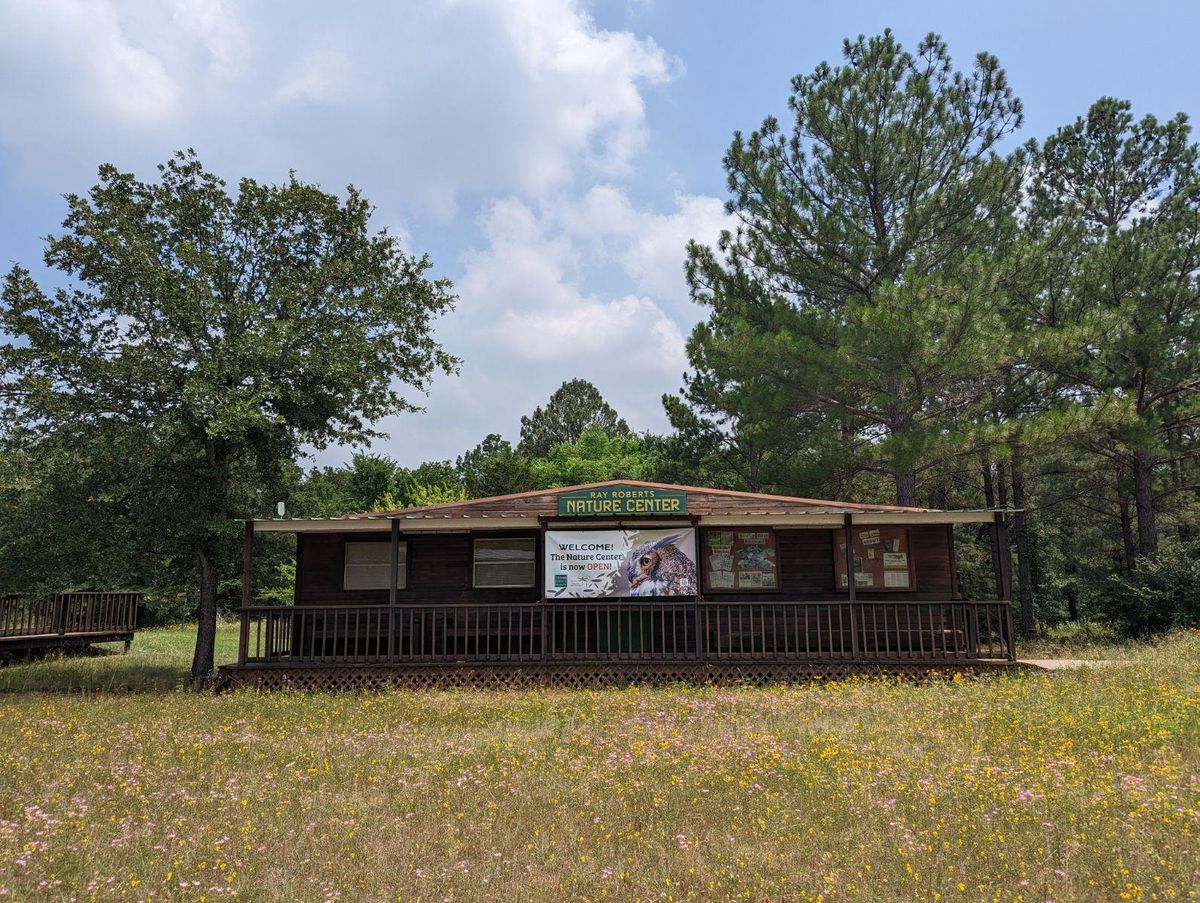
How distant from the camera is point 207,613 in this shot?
54.8 feet

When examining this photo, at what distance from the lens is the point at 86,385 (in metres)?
15.4

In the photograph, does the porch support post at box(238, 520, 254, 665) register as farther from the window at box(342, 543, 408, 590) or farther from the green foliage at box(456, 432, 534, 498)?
the green foliage at box(456, 432, 534, 498)

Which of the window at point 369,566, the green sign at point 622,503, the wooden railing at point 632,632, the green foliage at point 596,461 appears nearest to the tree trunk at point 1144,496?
the wooden railing at point 632,632

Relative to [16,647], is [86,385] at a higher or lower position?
higher

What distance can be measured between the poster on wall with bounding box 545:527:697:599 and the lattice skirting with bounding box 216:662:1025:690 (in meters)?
1.27

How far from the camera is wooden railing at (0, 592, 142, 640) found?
19047 millimetres

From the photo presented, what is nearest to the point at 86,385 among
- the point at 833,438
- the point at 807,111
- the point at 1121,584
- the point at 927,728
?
the point at 927,728

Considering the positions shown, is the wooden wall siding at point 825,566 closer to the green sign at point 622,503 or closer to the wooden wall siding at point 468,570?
the wooden wall siding at point 468,570

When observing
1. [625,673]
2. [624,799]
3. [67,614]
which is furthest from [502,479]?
[624,799]

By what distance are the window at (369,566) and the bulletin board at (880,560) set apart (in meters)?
8.41

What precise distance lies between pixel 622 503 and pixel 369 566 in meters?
5.47

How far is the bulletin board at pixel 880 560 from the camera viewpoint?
15375 millimetres

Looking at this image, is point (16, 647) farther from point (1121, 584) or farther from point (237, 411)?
point (1121, 584)

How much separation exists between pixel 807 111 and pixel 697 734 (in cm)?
1950
